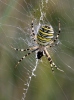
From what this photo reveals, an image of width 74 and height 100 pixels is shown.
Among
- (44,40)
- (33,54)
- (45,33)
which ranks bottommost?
(33,54)

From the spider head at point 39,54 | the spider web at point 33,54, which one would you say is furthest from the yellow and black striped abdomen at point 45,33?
the spider head at point 39,54

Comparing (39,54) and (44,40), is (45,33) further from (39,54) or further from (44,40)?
(39,54)

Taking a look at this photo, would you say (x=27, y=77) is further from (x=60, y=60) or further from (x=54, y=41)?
(x=54, y=41)

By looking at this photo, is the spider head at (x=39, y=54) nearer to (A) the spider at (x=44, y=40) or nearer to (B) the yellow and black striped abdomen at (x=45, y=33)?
(A) the spider at (x=44, y=40)

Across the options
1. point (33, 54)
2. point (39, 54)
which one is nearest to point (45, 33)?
point (39, 54)

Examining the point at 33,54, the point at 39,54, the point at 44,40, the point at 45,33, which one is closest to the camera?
the point at 45,33

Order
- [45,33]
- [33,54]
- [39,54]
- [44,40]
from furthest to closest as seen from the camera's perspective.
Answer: [33,54] → [39,54] → [44,40] → [45,33]

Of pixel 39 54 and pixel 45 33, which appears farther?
pixel 39 54

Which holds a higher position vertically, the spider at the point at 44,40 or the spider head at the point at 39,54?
the spider at the point at 44,40

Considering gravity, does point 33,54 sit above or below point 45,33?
below

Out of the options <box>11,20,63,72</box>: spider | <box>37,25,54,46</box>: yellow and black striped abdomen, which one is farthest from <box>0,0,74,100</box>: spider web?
<box>37,25,54,46</box>: yellow and black striped abdomen
